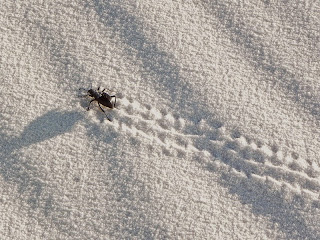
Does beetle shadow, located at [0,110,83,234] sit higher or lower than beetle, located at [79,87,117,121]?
lower

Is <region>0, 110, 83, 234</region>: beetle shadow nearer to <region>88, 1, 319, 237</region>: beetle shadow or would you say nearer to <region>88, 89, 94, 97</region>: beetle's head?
<region>88, 89, 94, 97</region>: beetle's head

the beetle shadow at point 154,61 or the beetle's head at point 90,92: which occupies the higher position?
the beetle shadow at point 154,61

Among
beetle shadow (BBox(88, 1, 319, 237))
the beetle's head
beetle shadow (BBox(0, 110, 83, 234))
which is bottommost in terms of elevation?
beetle shadow (BBox(0, 110, 83, 234))

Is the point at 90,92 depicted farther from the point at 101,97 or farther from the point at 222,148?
the point at 222,148

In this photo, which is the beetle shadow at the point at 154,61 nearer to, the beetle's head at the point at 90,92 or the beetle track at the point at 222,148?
the beetle track at the point at 222,148

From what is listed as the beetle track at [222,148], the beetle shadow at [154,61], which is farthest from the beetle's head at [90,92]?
the beetle shadow at [154,61]

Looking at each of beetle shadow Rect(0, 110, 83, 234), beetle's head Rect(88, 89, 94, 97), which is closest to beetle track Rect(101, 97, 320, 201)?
beetle's head Rect(88, 89, 94, 97)

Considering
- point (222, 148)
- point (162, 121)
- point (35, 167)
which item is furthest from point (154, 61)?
point (35, 167)
